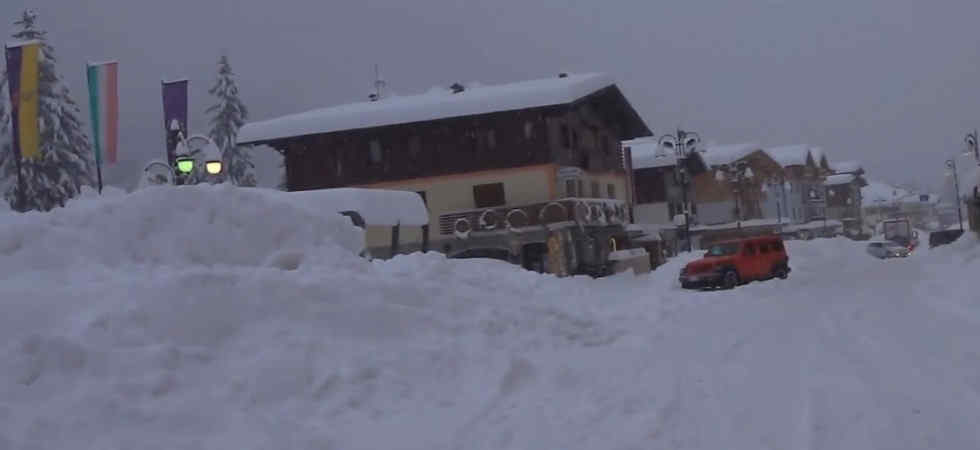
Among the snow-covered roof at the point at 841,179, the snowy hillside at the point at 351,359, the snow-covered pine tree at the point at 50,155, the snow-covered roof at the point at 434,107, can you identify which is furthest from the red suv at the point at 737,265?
the snow-covered roof at the point at 841,179

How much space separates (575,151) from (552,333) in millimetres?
28933

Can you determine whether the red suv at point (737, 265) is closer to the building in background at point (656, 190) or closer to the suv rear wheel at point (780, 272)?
the suv rear wheel at point (780, 272)

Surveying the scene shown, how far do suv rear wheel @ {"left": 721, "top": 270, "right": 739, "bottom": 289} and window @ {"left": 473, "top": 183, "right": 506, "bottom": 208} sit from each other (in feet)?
38.3

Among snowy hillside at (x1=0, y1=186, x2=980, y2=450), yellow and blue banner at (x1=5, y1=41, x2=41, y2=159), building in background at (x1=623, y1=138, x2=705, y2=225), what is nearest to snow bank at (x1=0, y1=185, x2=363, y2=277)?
snowy hillside at (x1=0, y1=186, x2=980, y2=450)

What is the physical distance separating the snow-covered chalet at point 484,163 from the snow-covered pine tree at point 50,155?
7859 mm

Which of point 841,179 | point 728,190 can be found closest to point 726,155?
point 728,190

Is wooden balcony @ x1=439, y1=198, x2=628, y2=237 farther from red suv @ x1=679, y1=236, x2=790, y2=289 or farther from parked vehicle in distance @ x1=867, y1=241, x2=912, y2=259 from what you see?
parked vehicle in distance @ x1=867, y1=241, x2=912, y2=259

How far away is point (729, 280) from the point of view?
98.2ft

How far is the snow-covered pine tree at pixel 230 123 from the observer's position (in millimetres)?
58125

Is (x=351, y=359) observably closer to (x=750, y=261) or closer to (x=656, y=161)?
(x=750, y=261)

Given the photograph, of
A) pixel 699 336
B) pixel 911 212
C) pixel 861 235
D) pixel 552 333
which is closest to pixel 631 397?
pixel 552 333

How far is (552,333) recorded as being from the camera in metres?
12.7

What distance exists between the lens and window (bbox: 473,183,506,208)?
3903 centimetres

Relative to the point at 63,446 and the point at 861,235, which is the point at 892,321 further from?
the point at 861,235
